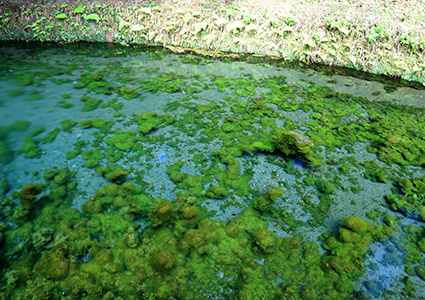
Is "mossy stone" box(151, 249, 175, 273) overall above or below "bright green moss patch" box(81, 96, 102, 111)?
below

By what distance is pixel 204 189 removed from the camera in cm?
361

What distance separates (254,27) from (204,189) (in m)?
7.14

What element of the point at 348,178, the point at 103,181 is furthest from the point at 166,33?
the point at 348,178

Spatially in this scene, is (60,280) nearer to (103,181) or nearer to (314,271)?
(103,181)

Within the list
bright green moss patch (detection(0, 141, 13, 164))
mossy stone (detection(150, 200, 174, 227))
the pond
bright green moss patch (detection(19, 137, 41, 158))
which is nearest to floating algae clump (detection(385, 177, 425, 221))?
the pond

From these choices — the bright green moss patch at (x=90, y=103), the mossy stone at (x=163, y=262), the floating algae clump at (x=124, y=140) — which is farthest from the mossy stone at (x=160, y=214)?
the bright green moss patch at (x=90, y=103)

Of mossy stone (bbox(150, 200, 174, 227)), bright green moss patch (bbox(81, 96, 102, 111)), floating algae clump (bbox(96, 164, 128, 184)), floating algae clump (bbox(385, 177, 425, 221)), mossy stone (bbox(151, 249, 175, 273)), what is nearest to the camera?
mossy stone (bbox(151, 249, 175, 273))

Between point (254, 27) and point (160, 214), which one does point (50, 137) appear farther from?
point (254, 27)

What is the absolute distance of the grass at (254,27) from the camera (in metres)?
7.84

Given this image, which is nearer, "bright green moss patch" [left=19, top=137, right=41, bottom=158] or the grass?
"bright green moss patch" [left=19, top=137, right=41, bottom=158]

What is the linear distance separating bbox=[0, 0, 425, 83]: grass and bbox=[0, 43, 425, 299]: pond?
2.23 metres

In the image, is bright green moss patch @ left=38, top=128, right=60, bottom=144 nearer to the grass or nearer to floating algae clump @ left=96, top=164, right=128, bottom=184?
floating algae clump @ left=96, top=164, right=128, bottom=184

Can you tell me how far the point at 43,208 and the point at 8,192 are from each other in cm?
65

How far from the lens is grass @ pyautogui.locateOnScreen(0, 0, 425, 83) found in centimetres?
784
